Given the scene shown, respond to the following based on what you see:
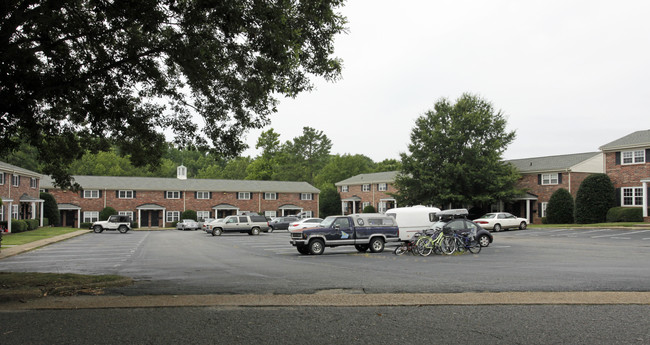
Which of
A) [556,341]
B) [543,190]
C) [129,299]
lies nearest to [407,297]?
[556,341]

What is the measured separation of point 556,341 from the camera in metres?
6.74

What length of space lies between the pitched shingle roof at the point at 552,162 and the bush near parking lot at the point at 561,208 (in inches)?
153

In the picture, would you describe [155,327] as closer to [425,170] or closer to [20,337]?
[20,337]

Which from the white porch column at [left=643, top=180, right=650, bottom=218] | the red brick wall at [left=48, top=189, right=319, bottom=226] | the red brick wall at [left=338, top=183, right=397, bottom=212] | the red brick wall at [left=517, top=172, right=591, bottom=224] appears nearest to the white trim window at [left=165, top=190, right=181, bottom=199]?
the red brick wall at [left=48, top=189, right=319, bottom=226]

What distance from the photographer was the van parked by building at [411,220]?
82.9 ft

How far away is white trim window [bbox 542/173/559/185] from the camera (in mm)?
48125

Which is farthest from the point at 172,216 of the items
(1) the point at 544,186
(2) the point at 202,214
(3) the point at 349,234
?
(3) the point at 349,234

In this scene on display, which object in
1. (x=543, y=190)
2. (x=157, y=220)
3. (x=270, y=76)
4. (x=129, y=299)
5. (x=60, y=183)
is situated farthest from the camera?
(x=157, y=220)

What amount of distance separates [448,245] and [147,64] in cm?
1416

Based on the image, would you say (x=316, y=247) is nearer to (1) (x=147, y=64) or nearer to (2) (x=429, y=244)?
(2) (x=429, y=244)

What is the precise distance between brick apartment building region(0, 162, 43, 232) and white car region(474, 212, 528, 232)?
3683 centimetres

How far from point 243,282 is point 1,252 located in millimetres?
15990

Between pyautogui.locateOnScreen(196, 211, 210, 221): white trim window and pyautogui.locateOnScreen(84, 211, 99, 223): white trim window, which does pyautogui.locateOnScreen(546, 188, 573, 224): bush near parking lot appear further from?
pyautogui.locateOnScreen(84, 211, 99, 223): white trim window

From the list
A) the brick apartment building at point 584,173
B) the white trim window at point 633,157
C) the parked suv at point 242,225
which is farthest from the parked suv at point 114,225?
the white trim window at point 633,157
